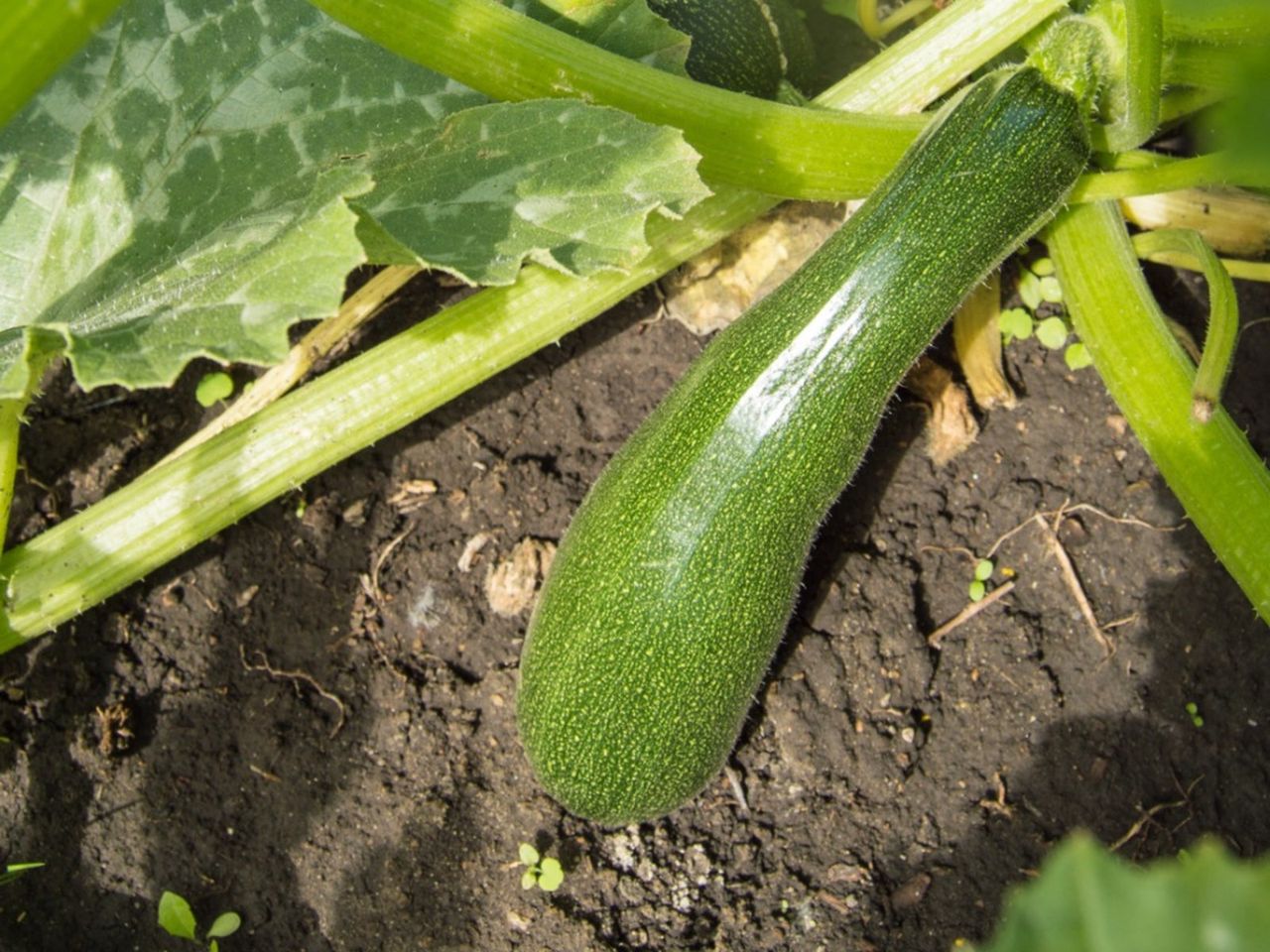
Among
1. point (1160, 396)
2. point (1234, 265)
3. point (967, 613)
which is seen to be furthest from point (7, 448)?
point (1234, 265)

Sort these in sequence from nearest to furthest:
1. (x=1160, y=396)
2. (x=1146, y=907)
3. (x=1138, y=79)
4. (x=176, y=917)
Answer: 1. (x=1146, y=907)
2. (x=1138, y=79)
3. (x=1160, y=396)
4. (x=176, y=917)

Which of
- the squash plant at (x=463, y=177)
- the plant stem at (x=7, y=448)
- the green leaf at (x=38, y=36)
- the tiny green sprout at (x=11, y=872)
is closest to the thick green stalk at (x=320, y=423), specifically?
the squash plant at (x=463, y=177)

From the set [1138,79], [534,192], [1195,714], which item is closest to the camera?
[534,192]

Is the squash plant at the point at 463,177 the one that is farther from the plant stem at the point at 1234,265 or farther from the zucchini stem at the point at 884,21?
the zucchini stem at the point at 884,21

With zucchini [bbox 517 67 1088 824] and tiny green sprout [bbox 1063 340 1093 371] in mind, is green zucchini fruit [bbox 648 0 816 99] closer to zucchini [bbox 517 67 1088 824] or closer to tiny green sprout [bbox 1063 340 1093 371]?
zucchini [bbox 517 67 1088 824]

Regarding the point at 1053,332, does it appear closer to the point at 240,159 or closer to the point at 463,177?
the point at 463,177

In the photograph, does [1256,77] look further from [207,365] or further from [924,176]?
[207,365]

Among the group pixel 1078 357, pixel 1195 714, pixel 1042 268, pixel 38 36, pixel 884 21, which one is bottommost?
pixel 1195 714
